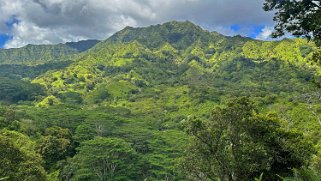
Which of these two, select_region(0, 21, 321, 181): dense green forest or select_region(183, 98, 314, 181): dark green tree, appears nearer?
select_region(183, 98, 314, 181): dark green tree

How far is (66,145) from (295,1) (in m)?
60.2

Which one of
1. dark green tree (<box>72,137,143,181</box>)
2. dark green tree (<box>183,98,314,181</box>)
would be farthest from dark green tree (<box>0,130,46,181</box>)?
dark green tree (<box>72,137,143,181</box>)

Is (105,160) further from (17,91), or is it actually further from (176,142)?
(17,91)

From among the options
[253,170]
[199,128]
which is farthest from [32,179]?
[253,170]

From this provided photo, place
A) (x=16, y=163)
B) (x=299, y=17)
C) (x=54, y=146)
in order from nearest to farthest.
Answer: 1. (x=299, y=17)
2. (x=16, y=163)
3. (x=54, y=146)

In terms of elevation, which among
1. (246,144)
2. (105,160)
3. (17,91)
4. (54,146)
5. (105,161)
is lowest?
(105,161)

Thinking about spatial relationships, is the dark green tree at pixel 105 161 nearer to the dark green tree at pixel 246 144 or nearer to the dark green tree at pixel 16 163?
the dark green tree at pixel 16 163

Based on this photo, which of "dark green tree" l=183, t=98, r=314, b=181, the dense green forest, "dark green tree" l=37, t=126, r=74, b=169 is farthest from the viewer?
"dark green tree" l=37, t=126, r=74, b=169

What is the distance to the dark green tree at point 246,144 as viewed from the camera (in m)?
29.0

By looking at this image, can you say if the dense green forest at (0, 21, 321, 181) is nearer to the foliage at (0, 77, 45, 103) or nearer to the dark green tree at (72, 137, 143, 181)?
the dark green tree at (72, 137, 143, 181)

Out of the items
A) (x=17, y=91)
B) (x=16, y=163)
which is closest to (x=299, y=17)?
(x=16, y=163)

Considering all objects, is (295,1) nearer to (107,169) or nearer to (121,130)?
(107,169)

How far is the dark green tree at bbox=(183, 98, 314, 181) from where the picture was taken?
2895 centimetres

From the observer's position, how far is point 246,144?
28.8m
